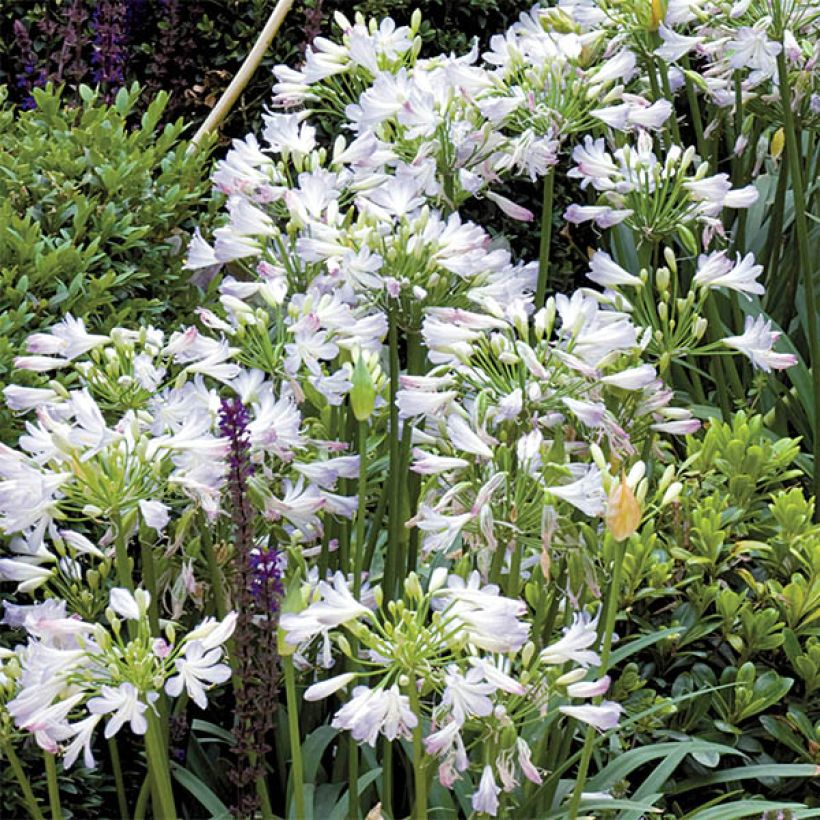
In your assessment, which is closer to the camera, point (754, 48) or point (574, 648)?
point (574, 648)

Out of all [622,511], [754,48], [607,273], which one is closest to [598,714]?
[622,511]

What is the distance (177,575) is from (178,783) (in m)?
0.43

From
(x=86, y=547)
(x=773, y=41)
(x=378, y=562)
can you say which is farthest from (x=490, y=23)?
(x=86, y=547)

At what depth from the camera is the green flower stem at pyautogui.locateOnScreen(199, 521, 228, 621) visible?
6.22 ft

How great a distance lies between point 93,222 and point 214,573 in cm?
120

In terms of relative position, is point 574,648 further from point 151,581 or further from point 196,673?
point 151,581

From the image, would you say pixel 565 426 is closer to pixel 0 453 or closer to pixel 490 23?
pixel 0 453

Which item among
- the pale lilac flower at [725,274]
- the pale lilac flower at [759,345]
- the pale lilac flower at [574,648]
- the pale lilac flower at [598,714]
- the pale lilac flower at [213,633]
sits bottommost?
the pale lilac flower at [598,714]

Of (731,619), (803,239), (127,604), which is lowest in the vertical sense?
(731,619)

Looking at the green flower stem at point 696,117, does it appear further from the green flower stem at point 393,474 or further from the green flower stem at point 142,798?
the green flower stem at point 142,798

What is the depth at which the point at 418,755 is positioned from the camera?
5.10ft

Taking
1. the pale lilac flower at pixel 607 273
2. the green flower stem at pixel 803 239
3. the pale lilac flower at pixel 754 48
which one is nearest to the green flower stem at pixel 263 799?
the pale lilac flower at pixel 607 273

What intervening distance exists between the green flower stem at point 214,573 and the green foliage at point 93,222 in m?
0.70

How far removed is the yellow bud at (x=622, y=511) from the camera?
4.84 ft
